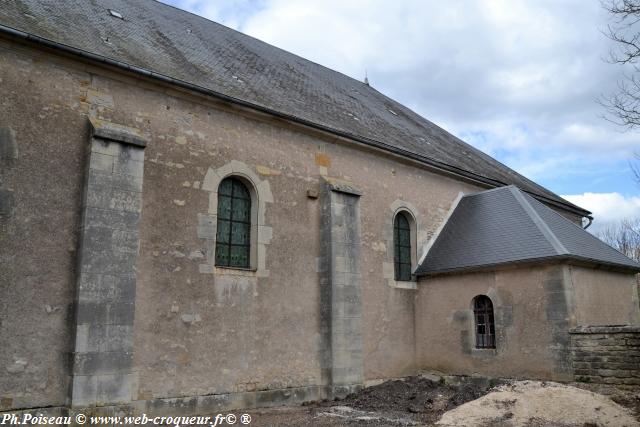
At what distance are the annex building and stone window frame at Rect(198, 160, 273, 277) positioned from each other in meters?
0.04

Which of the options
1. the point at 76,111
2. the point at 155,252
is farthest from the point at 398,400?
the point at 76,111

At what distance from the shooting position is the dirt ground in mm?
8238

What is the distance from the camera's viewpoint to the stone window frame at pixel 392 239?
41.0 feet

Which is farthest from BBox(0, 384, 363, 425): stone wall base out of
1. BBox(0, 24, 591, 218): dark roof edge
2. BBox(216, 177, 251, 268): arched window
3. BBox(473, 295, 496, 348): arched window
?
BBox(0, 24, 591, 218): dark roof edge

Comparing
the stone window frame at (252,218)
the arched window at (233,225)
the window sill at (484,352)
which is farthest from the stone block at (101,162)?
the window sill at (484,352)

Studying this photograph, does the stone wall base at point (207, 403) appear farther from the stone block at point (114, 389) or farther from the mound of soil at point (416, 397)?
the mound of soil at point (416, 397)

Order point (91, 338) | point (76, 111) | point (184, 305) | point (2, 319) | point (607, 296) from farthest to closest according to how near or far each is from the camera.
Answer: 1. point (607, 296)
2. point (184, 305)
3. point (76, 111)
4. point (91, 338)
5. point (2, 319)

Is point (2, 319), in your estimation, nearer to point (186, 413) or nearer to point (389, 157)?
point (186, 413)

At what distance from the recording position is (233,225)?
10047 mm

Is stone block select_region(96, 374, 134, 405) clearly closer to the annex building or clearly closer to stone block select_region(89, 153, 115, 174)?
the annex building

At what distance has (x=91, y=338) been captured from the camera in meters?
7.59

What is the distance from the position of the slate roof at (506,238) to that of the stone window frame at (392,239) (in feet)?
1.08

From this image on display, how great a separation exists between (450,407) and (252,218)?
4.83 meters

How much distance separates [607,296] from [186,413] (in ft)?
29.7
